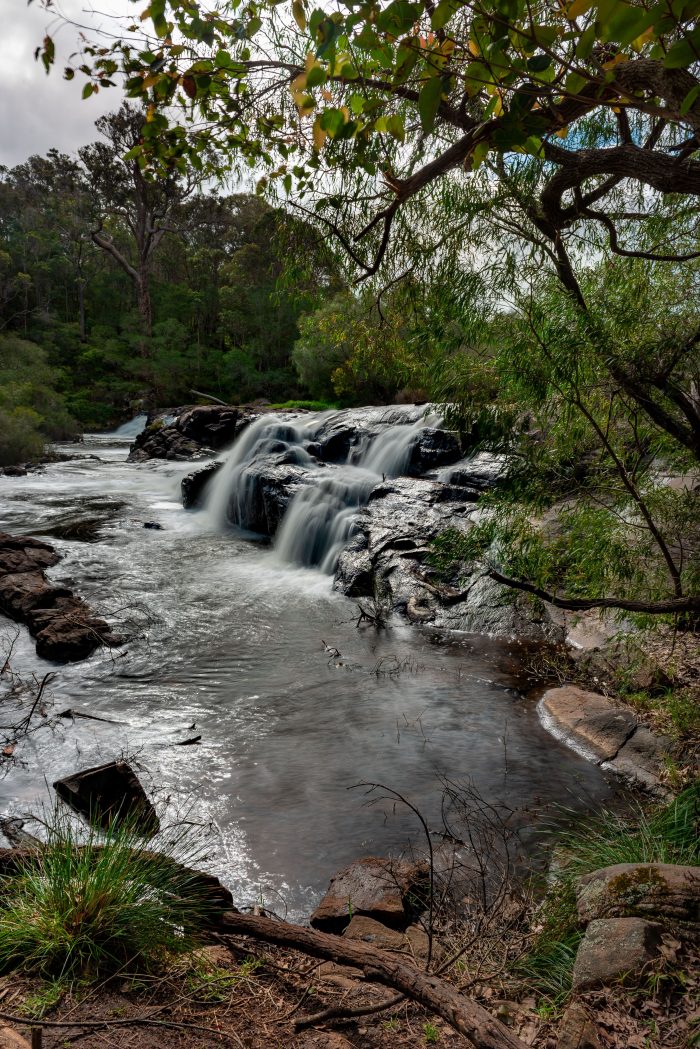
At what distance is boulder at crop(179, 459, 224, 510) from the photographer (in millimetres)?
16312

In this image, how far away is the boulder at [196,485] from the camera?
16312 mm

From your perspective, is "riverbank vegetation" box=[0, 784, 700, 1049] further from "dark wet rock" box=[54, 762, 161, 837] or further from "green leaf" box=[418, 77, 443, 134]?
"green leaf" box=[418, 77, 443, 134]

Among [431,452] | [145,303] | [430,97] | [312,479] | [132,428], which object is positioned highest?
[145,303]

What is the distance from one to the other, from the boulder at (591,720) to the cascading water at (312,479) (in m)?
5.45

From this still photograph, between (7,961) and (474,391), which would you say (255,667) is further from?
(7,961)

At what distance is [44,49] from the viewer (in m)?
2.77

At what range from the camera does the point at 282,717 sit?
6.24 meters

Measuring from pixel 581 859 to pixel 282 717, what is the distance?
334 cm

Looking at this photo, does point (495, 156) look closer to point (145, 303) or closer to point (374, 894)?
point (374, 894)

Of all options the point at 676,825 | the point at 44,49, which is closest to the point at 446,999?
the point at 676,825

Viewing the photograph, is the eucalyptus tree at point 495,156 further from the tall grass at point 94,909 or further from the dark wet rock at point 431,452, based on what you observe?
the dark wet rock at point 431,452

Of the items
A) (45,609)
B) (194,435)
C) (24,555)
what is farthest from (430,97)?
(194,435)

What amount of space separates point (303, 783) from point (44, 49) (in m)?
4.95

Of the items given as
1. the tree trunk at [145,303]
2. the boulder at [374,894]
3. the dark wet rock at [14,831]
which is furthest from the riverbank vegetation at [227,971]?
the tree trunk at [145,303]
